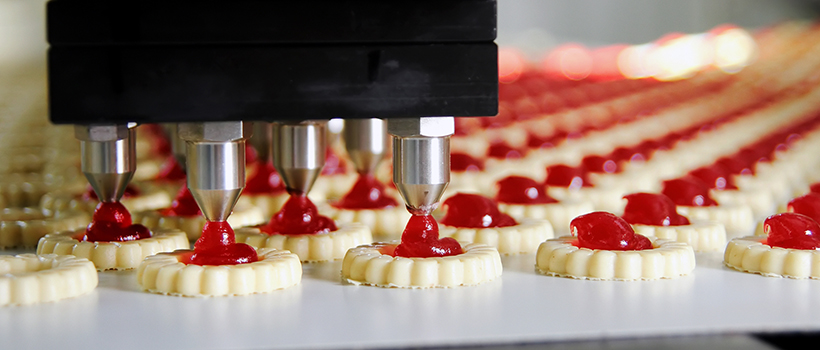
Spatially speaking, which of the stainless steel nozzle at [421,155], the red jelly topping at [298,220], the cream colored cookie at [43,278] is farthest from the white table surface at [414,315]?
the red jelly topping at [298,220]

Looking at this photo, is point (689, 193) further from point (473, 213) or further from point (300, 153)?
point (300, 153)

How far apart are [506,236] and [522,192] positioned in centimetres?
39

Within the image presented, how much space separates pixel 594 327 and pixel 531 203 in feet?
3.05

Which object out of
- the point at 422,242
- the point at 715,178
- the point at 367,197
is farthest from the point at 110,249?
the point at 715,178

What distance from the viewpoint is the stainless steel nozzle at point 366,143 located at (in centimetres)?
205

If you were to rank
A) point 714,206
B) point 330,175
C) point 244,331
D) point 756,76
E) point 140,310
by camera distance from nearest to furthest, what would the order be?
point 244,331 → point 140,310 → point 714,206 → point 330,175 → point 756,76

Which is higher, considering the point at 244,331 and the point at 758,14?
the point at 758,14

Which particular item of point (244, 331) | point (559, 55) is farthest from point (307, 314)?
point (559, 55)

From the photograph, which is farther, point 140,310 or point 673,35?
point 673,35

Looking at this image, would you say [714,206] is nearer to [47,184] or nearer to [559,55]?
[47,184]

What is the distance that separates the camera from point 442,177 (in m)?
1.36

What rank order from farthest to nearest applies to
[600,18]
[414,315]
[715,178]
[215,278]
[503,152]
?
[600,18] → [503,152] → [715,178] → [215,278] → [414,315]

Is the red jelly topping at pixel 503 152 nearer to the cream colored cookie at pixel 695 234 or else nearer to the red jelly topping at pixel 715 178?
the red jelly topping at pixel 715 178

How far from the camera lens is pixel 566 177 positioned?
240 centimetres
